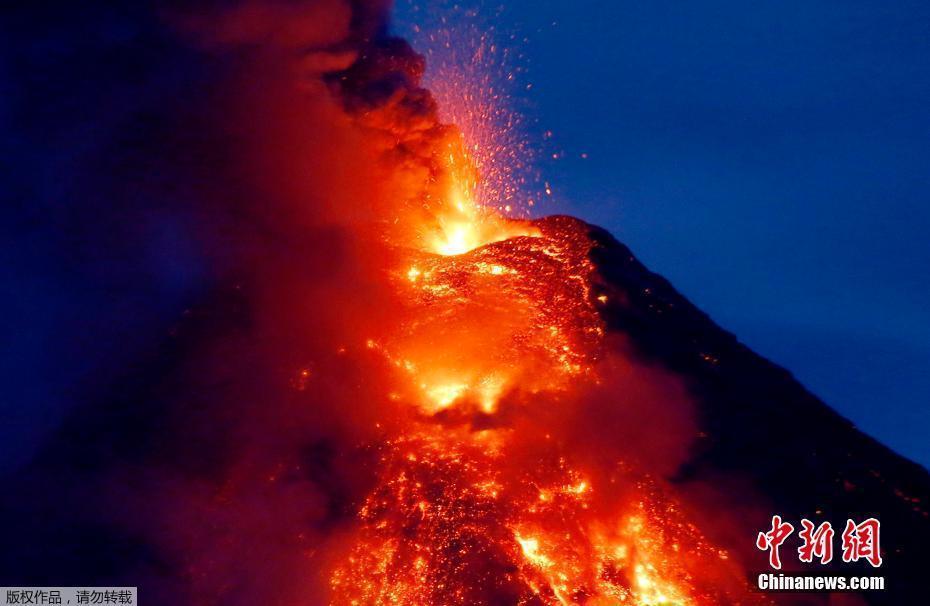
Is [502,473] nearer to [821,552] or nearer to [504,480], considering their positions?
[504,480]

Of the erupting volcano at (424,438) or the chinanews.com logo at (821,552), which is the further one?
the erupting volcano at (424,438)

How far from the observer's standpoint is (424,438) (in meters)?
8.19

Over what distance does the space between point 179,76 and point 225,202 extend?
7.50 feet

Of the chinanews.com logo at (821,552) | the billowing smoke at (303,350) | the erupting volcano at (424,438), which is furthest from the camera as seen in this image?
the billowing smoke at (303,350)

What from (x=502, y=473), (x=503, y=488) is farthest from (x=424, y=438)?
(x=503, y=488)

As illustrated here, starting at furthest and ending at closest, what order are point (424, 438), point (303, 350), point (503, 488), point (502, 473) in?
1. point (303, 350)
2. point (424, 438)
3. point (502, 473)
4. point (503, 488)

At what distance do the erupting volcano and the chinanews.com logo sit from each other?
4.7 inches

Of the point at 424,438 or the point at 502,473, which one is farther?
the point at 424,438

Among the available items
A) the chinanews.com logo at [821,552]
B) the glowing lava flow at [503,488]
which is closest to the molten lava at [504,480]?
the glowing lava flow at [503,488]

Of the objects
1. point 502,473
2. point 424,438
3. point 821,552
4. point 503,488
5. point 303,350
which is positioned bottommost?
point 821,552

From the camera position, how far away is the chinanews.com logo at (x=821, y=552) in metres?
6.50

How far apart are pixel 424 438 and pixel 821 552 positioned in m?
4.13

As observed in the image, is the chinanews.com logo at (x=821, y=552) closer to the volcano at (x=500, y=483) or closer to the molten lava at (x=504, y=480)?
the volcano at (x=500, y=483)

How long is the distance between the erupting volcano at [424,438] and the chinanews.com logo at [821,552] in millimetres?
120
